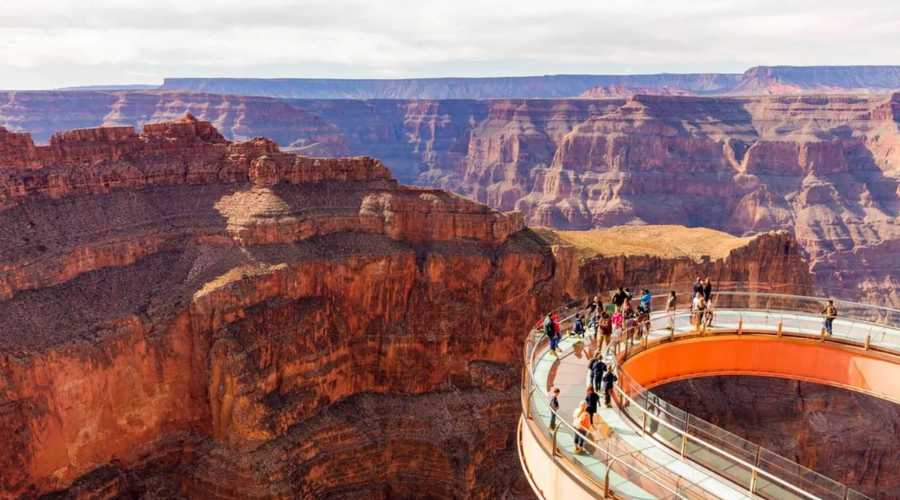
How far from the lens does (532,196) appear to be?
17200 cm

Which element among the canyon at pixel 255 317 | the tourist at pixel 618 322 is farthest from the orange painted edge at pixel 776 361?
the canyon at pixel 255 317

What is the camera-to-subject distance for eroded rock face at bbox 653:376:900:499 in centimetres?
5831

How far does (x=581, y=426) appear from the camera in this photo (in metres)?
19.9

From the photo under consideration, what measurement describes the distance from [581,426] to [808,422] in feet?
163

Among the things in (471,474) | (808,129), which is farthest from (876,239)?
(471,474)

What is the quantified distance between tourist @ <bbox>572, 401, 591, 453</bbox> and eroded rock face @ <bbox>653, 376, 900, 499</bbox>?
40408mm

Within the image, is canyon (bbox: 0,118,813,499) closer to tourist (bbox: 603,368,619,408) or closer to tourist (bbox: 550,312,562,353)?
tourist (bbox: 550,312,562,353)

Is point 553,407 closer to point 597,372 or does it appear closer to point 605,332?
point 597,372

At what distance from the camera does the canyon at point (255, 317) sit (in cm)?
4447

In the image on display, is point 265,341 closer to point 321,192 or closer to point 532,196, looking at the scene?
point 321,192

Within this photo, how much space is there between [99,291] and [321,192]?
60.9 ft

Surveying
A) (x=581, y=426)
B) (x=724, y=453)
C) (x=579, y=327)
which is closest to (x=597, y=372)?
(x=581, y=426)

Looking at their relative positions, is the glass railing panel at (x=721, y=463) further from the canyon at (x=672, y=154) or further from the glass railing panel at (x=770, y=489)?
the canyon at (x=672, y=154)

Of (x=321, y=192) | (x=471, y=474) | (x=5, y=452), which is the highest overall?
(x=321, y=192)
